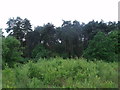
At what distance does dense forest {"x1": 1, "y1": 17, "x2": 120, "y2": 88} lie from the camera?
207 inches

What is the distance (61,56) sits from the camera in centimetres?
2269

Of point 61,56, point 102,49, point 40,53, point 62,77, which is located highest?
point 102,49

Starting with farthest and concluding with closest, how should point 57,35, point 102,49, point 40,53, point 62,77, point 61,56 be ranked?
point 57,35 < point 40,53 < point 61,56 < point 102,49 < point 62,77

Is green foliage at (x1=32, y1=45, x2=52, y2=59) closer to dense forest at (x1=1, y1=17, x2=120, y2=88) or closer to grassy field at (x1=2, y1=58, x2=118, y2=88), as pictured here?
dense forest at (x1=1, y1=17, x2=120, y2=88)

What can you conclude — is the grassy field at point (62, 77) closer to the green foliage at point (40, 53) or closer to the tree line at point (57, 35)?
the green foliage at point (40, 53)

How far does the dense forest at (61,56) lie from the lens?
525cm

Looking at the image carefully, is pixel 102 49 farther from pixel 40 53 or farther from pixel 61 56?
pixel 40 53

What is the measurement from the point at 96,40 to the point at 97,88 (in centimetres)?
1377

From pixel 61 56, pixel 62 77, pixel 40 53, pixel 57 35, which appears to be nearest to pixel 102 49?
pixel 61 56

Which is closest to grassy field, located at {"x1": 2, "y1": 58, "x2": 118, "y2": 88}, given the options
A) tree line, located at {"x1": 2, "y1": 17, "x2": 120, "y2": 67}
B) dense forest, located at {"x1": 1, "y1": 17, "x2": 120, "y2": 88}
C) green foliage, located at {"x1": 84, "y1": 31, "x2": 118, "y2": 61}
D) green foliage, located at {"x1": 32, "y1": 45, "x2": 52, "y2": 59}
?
dense forest, located at {"x1": 1, "y1": 17, "x2": 120, "y2": 88}

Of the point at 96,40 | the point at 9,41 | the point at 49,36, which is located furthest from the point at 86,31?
the point at 9,41

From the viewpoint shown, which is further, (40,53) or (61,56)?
(40,53)

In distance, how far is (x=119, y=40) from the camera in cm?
1697

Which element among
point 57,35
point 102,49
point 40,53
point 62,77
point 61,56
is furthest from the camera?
point 57,35
